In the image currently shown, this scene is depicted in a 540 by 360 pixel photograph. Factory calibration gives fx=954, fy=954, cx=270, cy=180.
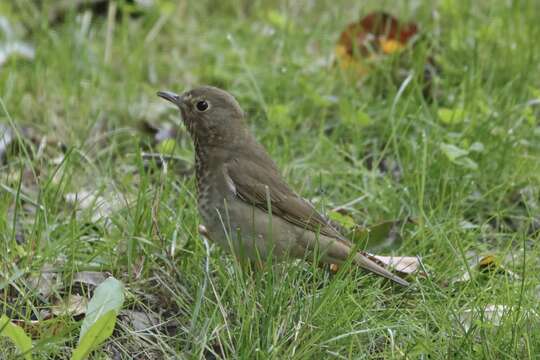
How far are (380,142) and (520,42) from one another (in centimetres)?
139

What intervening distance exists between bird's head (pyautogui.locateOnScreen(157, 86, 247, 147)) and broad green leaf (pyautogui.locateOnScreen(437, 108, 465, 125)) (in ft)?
4.60

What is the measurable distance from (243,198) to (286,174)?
84cm

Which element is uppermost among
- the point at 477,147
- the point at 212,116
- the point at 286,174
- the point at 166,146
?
the point at 212,116

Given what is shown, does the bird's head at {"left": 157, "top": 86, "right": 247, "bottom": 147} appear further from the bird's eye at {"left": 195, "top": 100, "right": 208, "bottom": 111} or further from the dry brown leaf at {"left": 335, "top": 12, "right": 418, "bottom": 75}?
the dry brown leaf at {"left": 335, "top": 12, "right": 418, "bottom": 75}

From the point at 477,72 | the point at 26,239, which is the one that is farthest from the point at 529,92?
the point at 26,239

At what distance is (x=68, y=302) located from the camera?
13.2 feet

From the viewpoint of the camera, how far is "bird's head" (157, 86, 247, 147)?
476cm

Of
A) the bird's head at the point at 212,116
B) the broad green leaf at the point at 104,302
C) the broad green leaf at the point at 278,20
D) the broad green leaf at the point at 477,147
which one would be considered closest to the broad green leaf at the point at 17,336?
the broad green leaf at the point at 104,302

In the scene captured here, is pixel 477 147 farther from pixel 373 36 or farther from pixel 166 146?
pixel 166 146

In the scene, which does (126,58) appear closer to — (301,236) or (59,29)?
(59,29)

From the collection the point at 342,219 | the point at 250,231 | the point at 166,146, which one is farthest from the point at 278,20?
the point at 250,231

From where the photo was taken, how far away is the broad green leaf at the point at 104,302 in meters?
3.55

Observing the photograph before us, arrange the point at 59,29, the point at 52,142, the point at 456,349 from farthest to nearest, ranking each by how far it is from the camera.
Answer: the point at 59,29 → the point at 52,142 → the point at 456,349

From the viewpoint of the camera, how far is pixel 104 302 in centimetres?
362
